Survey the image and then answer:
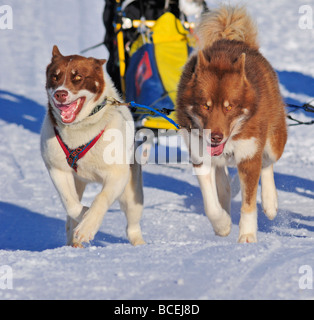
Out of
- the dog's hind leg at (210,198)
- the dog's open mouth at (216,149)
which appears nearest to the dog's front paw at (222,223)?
the dog's hind leg at (210,198)

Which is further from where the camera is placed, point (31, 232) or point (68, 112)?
A: point (31, 232)

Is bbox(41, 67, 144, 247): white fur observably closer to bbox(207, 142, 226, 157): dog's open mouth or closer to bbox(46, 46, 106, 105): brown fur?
bbox(46, 46, 106, 105): brown fur

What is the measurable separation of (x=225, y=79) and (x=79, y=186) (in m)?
1.07

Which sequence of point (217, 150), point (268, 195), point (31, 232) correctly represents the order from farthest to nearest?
1. point (31, 232)
2. point (268, 195)
3. point (217, 150)

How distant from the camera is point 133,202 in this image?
3.74m

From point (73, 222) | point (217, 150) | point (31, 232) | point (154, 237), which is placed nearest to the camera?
point (217, 150)

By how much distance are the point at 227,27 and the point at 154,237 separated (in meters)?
1.40

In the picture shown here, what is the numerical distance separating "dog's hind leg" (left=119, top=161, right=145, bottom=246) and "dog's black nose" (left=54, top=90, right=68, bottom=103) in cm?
68

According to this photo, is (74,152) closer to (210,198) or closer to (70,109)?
(70,109)

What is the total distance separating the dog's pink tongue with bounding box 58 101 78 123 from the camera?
323cm

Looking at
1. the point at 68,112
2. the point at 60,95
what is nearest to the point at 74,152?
the point at 68,112

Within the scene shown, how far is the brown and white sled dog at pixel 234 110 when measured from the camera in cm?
318

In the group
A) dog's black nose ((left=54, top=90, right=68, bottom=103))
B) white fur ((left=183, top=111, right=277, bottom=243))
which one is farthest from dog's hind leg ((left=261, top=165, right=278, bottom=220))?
dog's black nose ((left=54, top=90, right=68, bottom=103))

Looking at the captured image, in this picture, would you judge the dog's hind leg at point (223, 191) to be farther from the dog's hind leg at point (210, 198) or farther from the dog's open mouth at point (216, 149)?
the dog's open mouth at point (216, 149)
